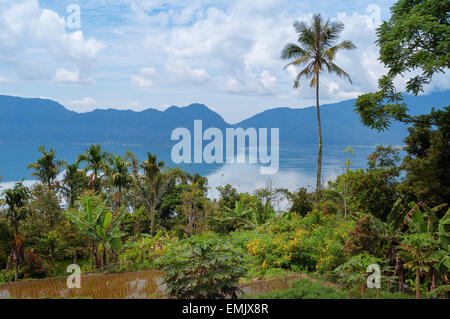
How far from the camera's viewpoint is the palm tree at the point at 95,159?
18141 mm

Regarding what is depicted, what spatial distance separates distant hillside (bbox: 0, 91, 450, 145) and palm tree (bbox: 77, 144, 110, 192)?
12752cm

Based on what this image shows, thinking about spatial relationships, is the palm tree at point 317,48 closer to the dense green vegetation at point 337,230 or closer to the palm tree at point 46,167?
the dense green vegetation at point 337,230

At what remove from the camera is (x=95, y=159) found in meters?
18.2

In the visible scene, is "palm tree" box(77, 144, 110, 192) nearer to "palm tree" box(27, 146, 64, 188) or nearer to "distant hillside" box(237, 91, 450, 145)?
"palm tree" box(27, 146, 64, 188)

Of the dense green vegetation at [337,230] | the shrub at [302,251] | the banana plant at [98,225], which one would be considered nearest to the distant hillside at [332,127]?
the dense green vegetation at [337,230]


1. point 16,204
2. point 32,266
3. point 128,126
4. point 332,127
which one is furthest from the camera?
point 128,126

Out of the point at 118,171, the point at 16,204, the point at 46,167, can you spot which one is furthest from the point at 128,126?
the point at 16,204

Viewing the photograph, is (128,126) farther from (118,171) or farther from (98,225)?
(98,225)

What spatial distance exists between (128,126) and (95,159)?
18287 cm

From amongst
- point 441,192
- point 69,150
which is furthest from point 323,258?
point 69,150

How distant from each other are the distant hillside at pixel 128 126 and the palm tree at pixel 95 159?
127523 millimetres

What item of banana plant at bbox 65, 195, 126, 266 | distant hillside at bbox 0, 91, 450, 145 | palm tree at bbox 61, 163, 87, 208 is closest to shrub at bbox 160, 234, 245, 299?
banana plant at bbox 65, 195, 126, 266
